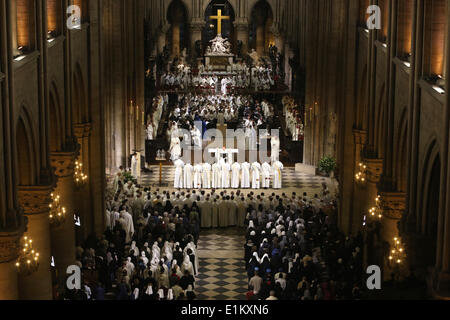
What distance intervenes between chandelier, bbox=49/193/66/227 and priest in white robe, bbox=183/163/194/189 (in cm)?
1554

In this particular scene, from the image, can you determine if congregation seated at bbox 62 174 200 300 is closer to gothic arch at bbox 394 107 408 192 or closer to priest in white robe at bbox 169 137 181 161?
gothic arch at bbox 394 107 408 192

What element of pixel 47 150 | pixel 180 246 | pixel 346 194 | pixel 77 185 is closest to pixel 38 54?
pixel 47 150

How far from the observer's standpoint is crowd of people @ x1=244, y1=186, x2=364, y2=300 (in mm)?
25984

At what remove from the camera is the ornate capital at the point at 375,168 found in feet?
96.0

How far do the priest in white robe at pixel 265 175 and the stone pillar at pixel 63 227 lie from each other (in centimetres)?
1561

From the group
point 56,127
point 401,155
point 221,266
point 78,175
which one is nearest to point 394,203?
point 401,155

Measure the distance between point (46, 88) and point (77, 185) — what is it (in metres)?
6.50

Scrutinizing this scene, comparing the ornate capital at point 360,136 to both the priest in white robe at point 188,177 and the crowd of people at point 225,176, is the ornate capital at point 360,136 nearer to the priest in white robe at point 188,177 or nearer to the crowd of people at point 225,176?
the crowd of people at point 225,176

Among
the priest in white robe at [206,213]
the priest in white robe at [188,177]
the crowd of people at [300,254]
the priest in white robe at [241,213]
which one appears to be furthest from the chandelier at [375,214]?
the priest in white robe at [188,177]

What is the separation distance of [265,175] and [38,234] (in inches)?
777

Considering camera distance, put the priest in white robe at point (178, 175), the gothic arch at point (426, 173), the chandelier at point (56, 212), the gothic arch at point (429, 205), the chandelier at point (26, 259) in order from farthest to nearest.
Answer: the priest in white robe at point (178, 175)
the chandelier at point (56, 212)
the chandelier at point (26, 259)
the gothic arch at point (429, 205)
the gothic arch at point (426, 173)

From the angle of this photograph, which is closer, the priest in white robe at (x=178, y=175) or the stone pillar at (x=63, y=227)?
the stone pillar at (x=63, y=227)

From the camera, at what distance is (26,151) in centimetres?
2431
